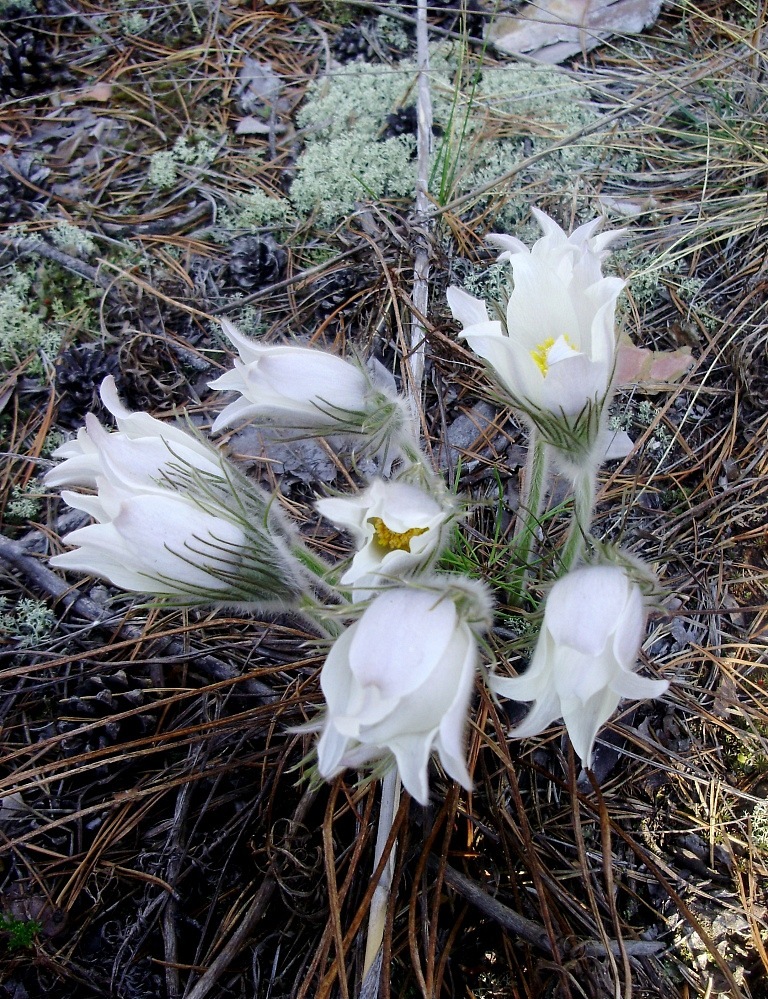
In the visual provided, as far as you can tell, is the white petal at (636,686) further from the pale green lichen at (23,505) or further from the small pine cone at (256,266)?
the small pine cone at (256,266)

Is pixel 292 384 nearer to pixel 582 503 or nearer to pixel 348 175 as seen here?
pixel 582 503

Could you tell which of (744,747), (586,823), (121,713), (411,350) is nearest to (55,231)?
(411,350)

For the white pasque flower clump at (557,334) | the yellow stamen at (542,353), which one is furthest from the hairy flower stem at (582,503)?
the yellow stamen at (542,353)

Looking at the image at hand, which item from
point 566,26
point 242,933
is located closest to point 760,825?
point 242,933

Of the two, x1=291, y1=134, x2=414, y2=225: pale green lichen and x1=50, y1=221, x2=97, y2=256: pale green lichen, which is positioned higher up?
x1=291, y1=134, x2=414, y2=225: pale green lichen

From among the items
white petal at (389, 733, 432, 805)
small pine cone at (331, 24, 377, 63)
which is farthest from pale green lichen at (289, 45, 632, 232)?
white petal at (389, 733, 432, 805)

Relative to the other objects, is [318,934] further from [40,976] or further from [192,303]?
[192,303]

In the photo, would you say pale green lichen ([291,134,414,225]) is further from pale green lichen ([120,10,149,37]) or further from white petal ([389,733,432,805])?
white petal ([389,733,432,805])
